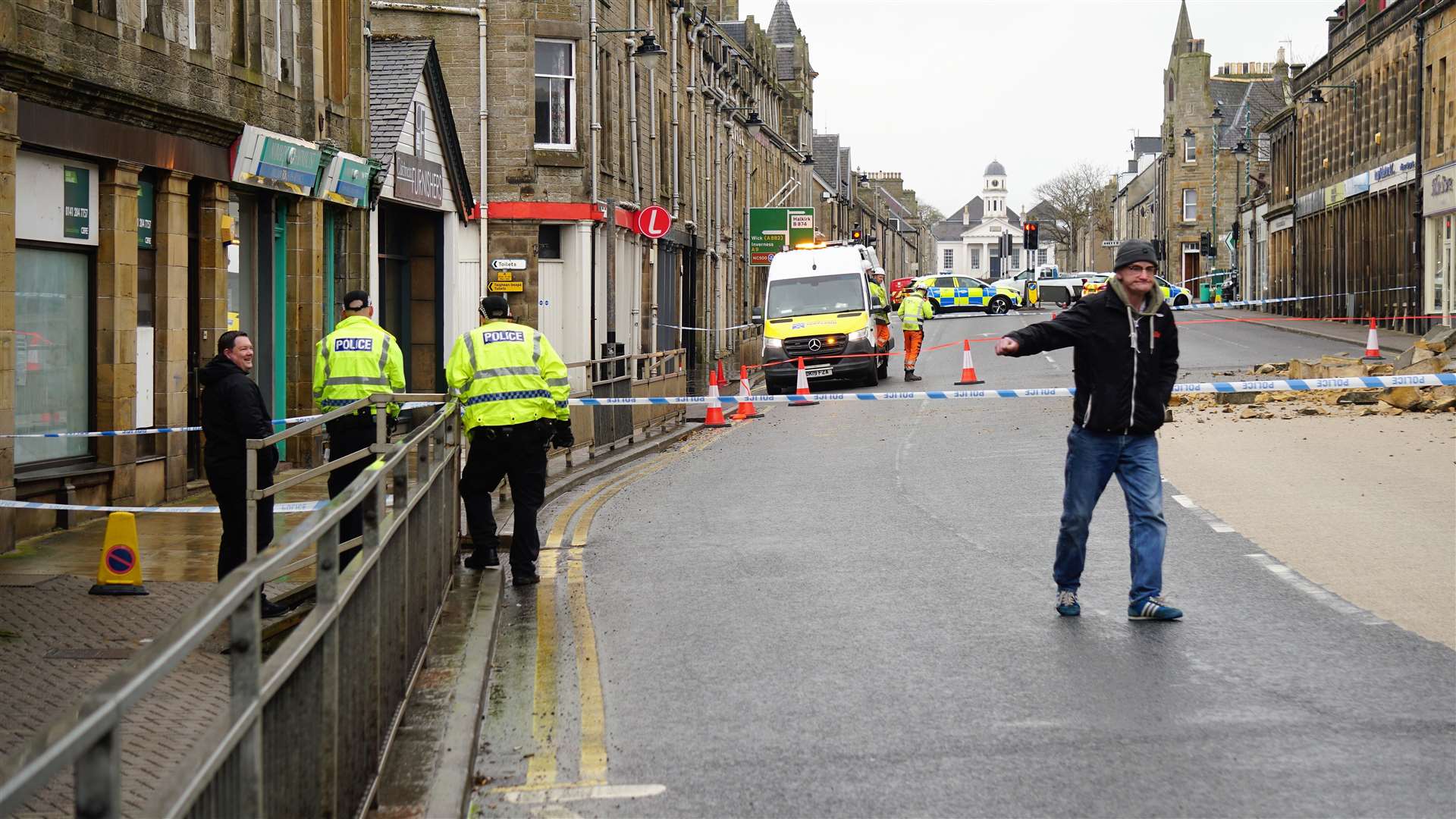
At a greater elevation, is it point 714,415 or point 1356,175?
point 1356,175

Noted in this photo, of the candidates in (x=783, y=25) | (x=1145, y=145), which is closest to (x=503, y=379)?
(x=783, y=25)

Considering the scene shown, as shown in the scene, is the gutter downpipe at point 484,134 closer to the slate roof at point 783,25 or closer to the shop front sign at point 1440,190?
the shop front sign at point 1440,190

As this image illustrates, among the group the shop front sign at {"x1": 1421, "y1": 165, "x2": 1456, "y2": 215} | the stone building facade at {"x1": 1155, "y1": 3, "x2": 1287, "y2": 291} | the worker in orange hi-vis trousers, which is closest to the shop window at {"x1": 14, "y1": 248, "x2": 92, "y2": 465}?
the worker in orange hi-vis trousers

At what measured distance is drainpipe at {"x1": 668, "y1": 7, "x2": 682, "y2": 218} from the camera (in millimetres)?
40156

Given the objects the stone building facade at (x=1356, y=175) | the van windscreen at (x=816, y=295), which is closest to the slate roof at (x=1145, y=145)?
the stone building facade at (x=1356, y=175)

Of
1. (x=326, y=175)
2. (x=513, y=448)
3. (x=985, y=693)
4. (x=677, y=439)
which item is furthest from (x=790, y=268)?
(x=985, y=693)

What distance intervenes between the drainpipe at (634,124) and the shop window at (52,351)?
22.1 m

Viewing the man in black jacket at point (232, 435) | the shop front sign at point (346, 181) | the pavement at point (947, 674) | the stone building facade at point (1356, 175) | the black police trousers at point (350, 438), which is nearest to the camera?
the pavement at point (947, 674)

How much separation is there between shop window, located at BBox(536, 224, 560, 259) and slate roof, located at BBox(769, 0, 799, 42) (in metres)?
51.7

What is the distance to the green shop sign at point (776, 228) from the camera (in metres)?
55.8

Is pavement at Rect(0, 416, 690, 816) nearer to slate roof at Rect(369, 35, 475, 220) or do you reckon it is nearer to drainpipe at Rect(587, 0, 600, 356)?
slate roof at Rect(369, 35, 475, 220)

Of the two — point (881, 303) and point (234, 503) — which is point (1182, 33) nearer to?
point (881, 303)

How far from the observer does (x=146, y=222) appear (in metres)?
14.7

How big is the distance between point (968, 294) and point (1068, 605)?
56.3 metres
